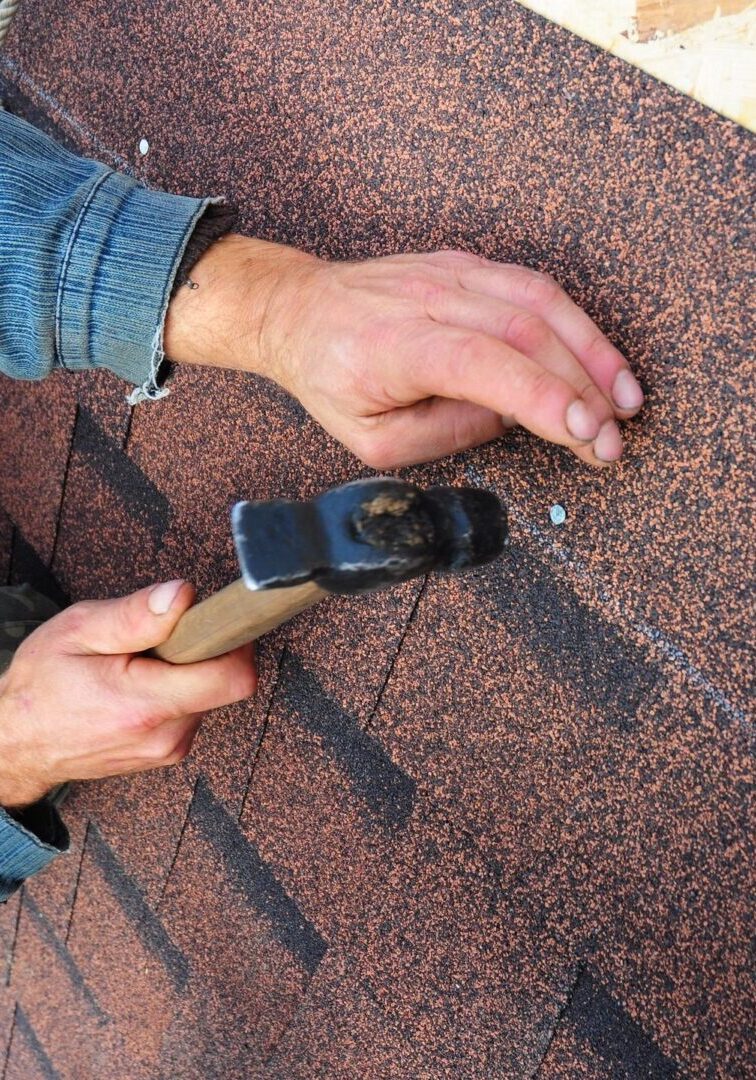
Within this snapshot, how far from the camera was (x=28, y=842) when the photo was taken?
6.48ft

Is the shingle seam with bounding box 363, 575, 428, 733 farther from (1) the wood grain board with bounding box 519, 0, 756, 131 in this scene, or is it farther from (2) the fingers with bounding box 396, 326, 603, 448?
(1) the wood grain board with bounding box 519, 0, 756, 131

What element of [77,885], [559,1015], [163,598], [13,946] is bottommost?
[13,946]

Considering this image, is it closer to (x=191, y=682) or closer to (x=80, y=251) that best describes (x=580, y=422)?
(x=191, y=682)

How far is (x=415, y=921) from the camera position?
1674 millimetres

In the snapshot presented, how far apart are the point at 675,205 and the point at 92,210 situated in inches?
37.5

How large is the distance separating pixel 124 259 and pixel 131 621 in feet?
2.03

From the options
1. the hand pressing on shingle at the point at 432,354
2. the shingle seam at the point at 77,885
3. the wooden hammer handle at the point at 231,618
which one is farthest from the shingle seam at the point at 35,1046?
the hand pressing on shingle at the point at 432,354

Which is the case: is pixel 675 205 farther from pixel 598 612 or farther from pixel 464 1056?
pixel 464 1056

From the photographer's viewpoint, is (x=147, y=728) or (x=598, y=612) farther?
(x=147, y=728)

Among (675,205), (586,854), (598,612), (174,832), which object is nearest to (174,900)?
(174,832)

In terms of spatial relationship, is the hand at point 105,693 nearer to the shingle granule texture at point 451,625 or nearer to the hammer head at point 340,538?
the shingle granule texture at point 451,625

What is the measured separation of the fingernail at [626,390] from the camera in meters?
1.23

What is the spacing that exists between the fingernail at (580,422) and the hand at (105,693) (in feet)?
2.22

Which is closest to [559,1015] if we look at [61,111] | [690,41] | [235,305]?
[235,305]
